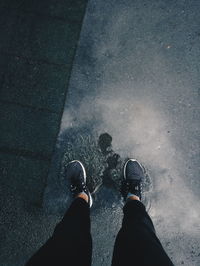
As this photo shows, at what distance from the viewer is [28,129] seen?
123 inches

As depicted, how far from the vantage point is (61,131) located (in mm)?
3135

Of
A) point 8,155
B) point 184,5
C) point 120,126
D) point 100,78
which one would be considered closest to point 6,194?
point 8,155

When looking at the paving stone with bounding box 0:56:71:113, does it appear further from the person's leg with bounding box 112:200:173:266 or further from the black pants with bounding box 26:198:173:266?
the person's leg with bounding box 112:200:173:266

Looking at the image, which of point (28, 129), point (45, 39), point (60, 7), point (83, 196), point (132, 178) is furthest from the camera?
point (60, 7)

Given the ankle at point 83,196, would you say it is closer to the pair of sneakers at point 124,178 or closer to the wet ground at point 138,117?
the pair of sneakers at point 124,178

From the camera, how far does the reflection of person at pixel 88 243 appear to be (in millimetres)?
2014

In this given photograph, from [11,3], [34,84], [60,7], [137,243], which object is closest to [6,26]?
[11,3]

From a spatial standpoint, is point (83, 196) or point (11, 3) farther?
point (11, 3)

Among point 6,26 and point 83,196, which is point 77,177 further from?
point 6,26

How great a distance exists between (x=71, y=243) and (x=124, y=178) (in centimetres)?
113

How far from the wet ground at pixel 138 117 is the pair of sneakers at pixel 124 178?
11 centimetres

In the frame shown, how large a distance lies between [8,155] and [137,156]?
5.27ft

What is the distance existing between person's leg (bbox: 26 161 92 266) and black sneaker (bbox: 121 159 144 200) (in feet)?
1.76

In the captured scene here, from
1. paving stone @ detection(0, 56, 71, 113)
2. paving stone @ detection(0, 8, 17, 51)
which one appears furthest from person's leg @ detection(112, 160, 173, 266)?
paving stone @ detection(0, 8, 17, 51)
